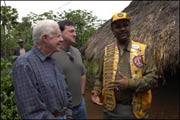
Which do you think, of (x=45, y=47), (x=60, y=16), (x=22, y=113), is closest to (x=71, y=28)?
(x=45, y=47)

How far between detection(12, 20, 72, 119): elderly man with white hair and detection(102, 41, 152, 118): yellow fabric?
721 mm

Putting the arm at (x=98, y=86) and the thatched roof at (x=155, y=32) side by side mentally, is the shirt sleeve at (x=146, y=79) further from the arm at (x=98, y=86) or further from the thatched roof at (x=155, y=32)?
the thatched roof at (x=155, y=32)

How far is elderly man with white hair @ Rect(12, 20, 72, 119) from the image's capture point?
3621 mm

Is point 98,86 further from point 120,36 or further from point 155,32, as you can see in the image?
point 155,32

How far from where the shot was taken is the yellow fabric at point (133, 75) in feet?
14.7

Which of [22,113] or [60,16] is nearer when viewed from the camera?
[22,113]

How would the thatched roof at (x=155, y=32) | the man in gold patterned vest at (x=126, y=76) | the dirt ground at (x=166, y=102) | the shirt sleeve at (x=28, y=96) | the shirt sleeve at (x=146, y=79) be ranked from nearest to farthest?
the shirt sleeve at (x=28, y=96), the shirt sleeve at (x=146, y=79), the man in gold patterned vest at (x=126, y=76), the thatched roof at (x=155, y=32), the dirt ground at (x=166, y=102)

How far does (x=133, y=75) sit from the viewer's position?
4.48 m

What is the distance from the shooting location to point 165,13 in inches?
363

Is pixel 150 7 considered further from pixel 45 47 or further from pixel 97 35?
pixel 45 47

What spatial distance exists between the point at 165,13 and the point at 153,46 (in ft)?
3.89

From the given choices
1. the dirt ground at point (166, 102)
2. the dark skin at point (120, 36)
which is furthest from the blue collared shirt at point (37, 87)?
the dirt ground at point (166, 102)

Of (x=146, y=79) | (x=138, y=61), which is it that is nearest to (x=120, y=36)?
(x=138, y=61)

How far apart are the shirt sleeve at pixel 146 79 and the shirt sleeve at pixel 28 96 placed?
3.27ft
